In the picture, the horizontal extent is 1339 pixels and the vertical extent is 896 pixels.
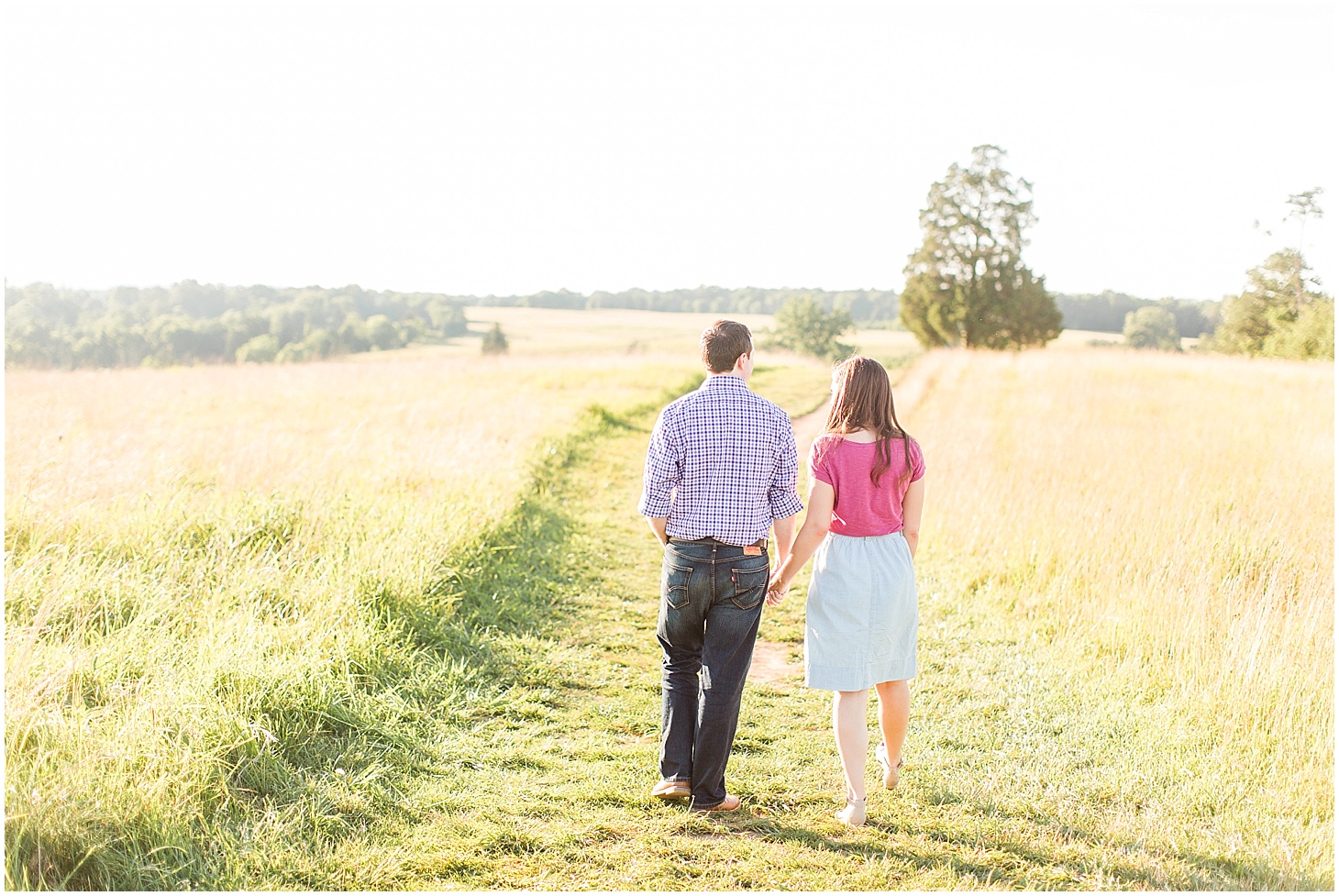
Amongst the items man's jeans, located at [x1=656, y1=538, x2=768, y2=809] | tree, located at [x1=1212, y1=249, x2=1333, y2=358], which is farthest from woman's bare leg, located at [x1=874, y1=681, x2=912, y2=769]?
tree, located at [x1=1212, y1=249, x2=1333, y2=358]

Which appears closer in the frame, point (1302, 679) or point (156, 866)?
point (156, 866)

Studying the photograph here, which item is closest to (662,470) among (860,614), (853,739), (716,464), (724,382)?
(716,464)

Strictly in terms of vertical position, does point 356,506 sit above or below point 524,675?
above

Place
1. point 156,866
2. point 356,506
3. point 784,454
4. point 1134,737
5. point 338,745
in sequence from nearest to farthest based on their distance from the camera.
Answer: point 156,866 → point 784,454 → point 338,745 → point 1134,737 → point 356,506

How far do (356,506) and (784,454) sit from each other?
17.8 ft

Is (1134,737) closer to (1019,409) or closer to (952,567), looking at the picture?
(952,567)

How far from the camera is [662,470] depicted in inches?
157

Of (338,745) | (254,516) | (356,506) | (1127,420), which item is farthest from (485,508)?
(1127,420)

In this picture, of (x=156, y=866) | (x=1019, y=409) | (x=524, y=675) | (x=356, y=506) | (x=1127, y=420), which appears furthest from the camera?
(x=1019, y=409)

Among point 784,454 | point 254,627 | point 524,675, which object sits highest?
point 784,454

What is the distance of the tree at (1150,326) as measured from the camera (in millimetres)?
57653

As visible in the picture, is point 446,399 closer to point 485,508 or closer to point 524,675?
point 485,508

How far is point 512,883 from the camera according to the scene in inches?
139

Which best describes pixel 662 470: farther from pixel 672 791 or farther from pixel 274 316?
pixel 274 316
